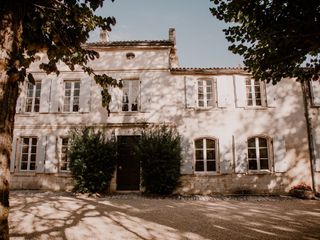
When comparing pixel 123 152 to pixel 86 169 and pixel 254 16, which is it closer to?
pixel 86 169

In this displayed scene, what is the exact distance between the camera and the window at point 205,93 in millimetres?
11617

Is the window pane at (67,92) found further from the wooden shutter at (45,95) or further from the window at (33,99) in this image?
the window at (33,99)

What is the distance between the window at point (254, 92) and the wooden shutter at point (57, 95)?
29.4 feet

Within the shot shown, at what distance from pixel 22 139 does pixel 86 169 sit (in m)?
4.03

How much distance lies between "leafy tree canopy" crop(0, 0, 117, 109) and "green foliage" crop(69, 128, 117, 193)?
22.6 feet

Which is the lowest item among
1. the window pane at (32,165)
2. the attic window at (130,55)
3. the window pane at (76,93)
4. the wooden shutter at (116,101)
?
the window pane at (32,165)

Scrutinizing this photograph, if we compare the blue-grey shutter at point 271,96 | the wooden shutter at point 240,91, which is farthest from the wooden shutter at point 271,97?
the wooden shutter at point 240,91

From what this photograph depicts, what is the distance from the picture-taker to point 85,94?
11727mm

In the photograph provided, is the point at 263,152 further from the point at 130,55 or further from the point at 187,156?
the point at 130,55

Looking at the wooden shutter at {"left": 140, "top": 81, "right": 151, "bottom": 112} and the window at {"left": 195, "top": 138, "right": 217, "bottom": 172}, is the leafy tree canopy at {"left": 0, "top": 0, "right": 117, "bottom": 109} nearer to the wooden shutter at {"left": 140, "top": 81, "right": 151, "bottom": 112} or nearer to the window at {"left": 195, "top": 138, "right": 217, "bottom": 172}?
the wooden shutter at {"left": 140, "top": 81, "right": 151, "bottom": 112}

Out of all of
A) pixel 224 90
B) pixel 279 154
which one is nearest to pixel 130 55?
pixel 224 90

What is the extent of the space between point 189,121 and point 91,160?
15.2 feet

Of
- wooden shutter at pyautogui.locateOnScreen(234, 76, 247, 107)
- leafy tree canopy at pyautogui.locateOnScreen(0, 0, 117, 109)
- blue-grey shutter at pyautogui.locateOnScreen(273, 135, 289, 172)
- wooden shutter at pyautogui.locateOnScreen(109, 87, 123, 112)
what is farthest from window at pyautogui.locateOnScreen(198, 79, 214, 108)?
leafy tree canopy at pyautogui.locateOnScreen(0, 0, 117, 109)

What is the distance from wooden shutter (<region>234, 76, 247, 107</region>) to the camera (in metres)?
11.3
